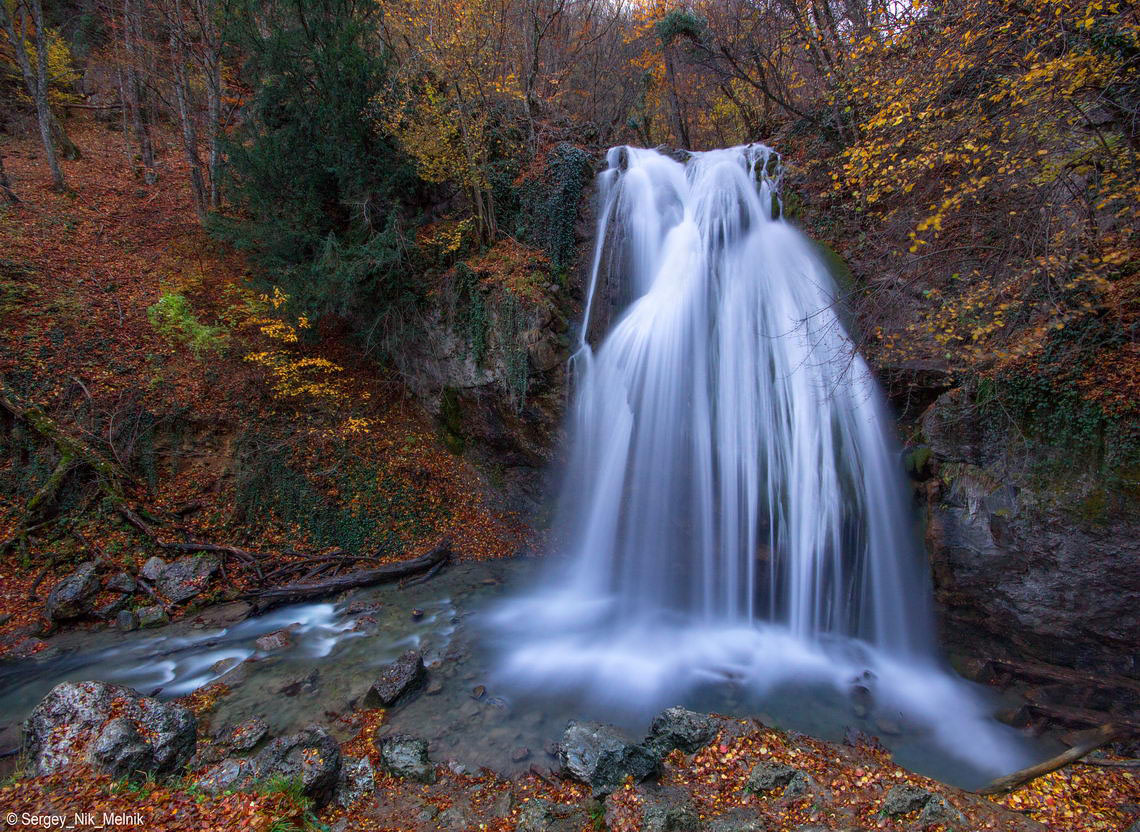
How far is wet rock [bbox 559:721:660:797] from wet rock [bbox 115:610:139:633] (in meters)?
6.55

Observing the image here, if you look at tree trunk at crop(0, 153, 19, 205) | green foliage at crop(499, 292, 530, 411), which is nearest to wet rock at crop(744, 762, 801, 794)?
green foliage at crop(499, 292, 530, 411)

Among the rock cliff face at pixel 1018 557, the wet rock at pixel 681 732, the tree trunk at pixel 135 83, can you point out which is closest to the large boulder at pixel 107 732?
the wet rock at pixel 681 732

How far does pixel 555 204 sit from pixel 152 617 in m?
10.5

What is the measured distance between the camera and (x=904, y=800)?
3.62m

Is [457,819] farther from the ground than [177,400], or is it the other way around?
[177,400]

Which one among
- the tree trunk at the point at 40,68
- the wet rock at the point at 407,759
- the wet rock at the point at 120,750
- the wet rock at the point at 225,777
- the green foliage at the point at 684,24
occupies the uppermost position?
the green foliage at the point at 684,24

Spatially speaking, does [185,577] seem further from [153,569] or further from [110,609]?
[110,609]

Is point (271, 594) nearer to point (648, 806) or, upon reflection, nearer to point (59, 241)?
point (648, 806)

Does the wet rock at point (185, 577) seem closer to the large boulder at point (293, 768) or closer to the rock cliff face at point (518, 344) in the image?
the large boulder at point (293, 768)

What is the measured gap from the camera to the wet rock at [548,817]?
3715 mm

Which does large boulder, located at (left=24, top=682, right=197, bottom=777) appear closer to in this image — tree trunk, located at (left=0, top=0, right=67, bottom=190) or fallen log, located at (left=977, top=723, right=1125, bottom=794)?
fallen log, located at (left=977, top=723, right=1125, bottom=794)

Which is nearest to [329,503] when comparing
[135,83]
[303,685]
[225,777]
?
[303,685]

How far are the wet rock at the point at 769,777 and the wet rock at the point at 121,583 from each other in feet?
28.7

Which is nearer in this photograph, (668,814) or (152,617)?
(668,814)
